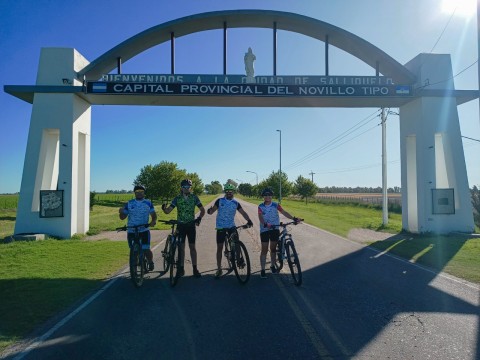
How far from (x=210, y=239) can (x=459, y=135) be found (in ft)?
36.9

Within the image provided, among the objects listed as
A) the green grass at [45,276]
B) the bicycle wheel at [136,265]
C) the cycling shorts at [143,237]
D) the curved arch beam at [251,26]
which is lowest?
the green grass at [45,276]

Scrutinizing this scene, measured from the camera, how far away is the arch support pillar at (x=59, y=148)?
45.0 feet

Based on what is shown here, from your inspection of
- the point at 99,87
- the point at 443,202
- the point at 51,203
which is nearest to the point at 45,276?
the point at 51,203

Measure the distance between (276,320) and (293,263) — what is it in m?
2.25

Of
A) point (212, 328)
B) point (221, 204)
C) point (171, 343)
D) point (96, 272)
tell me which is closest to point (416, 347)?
point (212, 328)

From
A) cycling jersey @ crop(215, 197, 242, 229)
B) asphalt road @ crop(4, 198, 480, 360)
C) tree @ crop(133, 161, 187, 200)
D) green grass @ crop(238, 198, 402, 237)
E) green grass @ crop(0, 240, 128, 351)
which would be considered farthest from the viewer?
tree @ crop(133, 161, 187, 200)

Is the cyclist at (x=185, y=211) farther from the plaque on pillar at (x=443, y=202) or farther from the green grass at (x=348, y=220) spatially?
the plaque on pillar at (x=443, y=202)

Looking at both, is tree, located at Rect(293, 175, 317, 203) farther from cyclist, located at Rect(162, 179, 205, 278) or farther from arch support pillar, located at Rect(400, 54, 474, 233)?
cyclist, located at Rect(162, 179, 205, 278)

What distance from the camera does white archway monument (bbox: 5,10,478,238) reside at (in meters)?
14.0

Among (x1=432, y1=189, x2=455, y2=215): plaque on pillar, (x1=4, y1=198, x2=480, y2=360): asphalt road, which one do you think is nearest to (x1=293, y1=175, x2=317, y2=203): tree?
(x1=432, y1=189, x2=455, y2=215): plaque on pillar

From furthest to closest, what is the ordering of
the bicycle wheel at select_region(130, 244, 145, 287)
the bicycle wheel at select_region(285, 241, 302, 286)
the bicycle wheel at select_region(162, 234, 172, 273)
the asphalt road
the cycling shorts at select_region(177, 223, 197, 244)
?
Result: 1. the bicycle wheel at select_region(162, 234, 172, 273)
2. the cycling shorts at select_region(177, 223, 197, 244)
3. the bicycle wheel at select_region(285, 241, 302, 286)
4. the bicycle wheel at select_region(130, 244, 145, 287)
5. the asphalt road

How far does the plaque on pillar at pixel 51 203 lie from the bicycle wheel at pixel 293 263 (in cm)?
1019

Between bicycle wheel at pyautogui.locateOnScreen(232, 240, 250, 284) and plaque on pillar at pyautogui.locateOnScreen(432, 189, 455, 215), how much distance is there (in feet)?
35.5

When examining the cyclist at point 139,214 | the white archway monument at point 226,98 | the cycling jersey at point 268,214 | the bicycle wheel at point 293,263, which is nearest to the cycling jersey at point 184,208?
the cyclist at point 139,214
